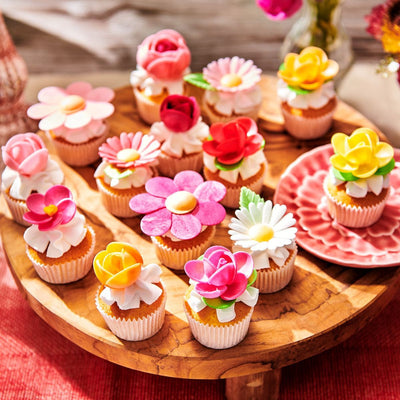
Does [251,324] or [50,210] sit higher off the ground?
[50,210]

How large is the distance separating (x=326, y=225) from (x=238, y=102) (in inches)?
15.6

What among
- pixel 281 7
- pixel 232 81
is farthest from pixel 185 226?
pixel 281 7

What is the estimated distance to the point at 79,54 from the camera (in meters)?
2.52

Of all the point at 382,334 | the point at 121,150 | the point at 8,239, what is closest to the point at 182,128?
the point at 121,150

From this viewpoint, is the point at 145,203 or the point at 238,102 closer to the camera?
the point at 145,203

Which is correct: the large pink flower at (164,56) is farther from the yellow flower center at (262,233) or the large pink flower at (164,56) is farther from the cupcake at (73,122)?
the yellow flower center at (262,233)

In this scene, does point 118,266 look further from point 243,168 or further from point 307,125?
point 307,125

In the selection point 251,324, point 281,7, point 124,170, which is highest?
point 281,7

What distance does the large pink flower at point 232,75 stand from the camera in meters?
1.63

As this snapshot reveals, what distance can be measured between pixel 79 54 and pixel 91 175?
1051 millimetres

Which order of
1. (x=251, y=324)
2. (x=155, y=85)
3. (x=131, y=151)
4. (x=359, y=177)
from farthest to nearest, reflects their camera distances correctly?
(x=155, y=85) → (x=131, y=151) → (x=359, y=177) → (x=251, y=324)

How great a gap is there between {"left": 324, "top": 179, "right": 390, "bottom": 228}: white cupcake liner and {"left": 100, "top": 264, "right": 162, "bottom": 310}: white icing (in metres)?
0.43

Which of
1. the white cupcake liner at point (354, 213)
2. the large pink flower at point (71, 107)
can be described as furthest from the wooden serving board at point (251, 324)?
the large pink flower at point (71, 107)

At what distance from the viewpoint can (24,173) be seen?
1450mm
